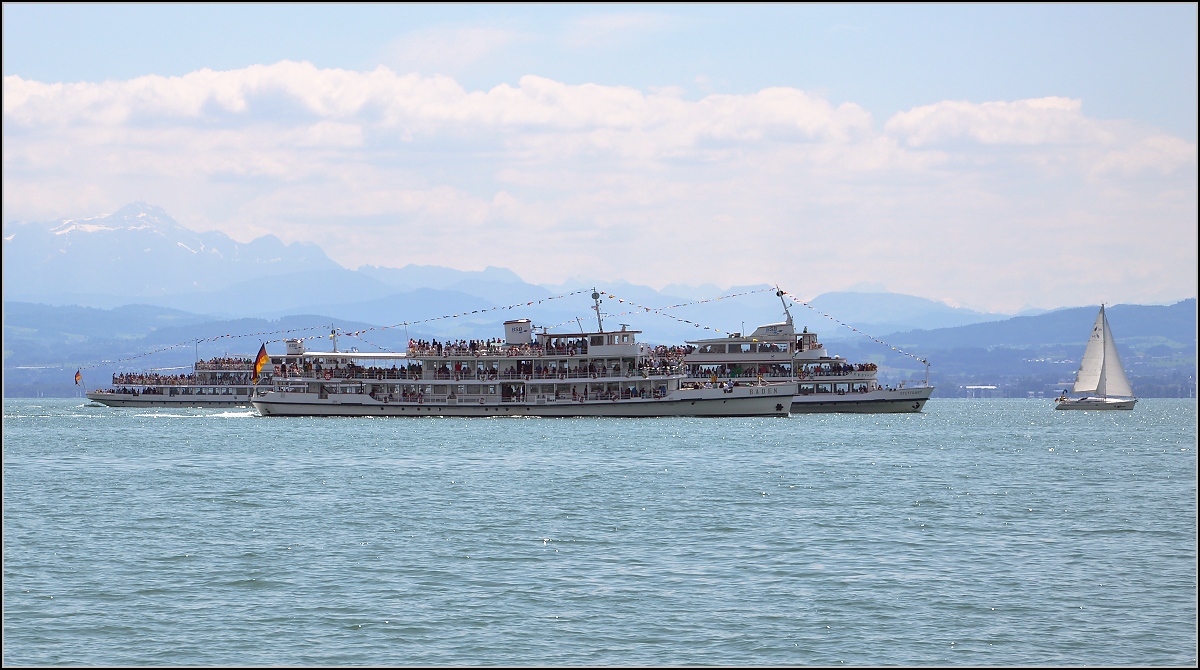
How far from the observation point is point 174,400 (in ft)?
450

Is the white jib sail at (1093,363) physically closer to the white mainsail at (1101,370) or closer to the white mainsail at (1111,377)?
the white mainsail at (1101,370)

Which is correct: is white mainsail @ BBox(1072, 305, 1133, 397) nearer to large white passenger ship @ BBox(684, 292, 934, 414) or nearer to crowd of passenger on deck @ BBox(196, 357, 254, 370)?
large white passenger ship @ BBox(684, 292, 934, 414)

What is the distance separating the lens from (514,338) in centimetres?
9575

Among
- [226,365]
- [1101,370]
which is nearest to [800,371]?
[1101,370]

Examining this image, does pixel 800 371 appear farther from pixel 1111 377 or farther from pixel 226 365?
pixel 226 365

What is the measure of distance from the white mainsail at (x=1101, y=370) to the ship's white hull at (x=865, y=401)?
31.5m

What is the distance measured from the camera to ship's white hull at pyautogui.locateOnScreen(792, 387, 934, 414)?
104375 millimetres

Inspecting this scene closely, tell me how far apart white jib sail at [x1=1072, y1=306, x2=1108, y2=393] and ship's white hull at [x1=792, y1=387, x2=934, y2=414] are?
29950 mm

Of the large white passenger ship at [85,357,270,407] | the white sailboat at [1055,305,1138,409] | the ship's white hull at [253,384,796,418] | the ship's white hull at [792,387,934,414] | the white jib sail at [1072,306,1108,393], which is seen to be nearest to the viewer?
the ship's white hull at [253,384,796,418]

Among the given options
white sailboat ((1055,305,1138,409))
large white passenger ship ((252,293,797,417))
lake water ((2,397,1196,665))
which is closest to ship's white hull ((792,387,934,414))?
large white passenger ship ((252,293,797,417))

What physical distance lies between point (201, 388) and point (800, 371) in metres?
61.9

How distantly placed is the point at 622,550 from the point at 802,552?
13.7 feet

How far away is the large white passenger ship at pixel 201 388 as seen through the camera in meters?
135

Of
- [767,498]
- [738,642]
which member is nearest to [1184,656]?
[738,642]
